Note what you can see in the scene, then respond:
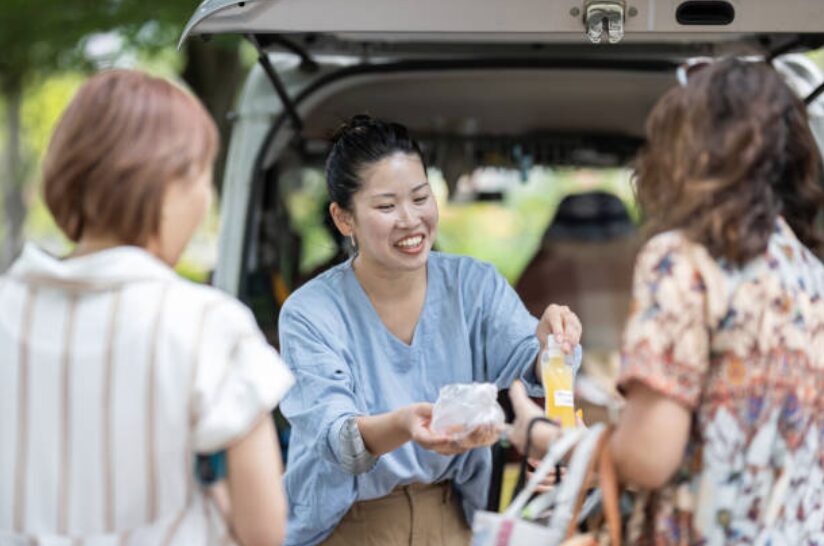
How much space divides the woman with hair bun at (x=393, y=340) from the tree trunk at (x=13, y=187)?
9.77 meters

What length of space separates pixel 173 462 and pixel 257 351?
9.1 inches

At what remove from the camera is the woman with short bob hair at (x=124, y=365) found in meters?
2.05

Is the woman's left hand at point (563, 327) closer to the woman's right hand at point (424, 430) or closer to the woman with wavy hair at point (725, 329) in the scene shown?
the woman's right hand at point (424, 430)

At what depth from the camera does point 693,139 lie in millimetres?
2178

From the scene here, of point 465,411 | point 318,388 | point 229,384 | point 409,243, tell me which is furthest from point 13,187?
point 229,384

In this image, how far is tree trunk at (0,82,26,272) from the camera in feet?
41.6

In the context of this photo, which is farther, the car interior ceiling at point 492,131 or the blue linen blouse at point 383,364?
the car interior ceiling at point 492,131

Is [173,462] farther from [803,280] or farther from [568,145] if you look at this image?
[568,145]

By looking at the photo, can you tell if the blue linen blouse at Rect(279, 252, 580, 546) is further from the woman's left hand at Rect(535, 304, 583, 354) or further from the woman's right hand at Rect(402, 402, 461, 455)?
the woman's right hand at Rect(402, 402, 461, 455)

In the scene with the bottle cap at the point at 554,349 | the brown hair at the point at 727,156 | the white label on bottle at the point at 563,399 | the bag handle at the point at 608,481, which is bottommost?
the bag handle at the point at 608,481

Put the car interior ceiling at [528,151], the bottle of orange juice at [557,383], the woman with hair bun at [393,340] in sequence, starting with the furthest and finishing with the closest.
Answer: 1. the car interior ceiling at [528,151]
2. the woman with hair bun at [393,340]
3. the bottle of orange juice at [557,383]

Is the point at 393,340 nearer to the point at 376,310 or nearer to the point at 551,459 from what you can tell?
the point at 376,310

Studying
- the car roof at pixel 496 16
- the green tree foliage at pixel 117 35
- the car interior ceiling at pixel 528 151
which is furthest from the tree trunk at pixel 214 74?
the car roof at pixel 496 16

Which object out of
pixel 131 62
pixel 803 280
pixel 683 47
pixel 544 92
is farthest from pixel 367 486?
pixel 131 62
